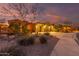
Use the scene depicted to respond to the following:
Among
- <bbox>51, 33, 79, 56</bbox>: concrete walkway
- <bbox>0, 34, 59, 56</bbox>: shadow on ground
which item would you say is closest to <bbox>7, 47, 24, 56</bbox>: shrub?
<bbox>0, 34, 59, 56</bbox>: shadow on ground

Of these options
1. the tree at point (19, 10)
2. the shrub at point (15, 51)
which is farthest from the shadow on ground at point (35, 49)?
the tree at point (19, 10)

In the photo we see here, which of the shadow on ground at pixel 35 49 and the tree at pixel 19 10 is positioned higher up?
the tree at pixel 19 10

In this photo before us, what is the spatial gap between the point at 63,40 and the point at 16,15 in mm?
580

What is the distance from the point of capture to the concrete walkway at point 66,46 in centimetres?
158

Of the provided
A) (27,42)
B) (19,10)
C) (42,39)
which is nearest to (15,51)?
(27,42)

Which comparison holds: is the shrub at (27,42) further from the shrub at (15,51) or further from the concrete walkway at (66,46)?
the concrete walkway at (66,46)

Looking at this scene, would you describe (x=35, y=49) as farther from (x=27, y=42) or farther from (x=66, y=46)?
(x=66, y=46)

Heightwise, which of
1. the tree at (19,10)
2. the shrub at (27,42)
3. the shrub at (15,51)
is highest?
the tree at (19,10)

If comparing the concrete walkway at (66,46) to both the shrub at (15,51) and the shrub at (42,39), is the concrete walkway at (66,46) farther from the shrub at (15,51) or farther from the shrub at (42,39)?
the shrub at (15,51)

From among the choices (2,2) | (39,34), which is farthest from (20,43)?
(2,2)

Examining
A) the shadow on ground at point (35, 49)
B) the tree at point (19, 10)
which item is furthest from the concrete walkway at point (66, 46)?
the tree at point (19, 10)

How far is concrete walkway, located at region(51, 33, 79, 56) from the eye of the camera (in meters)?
1.58

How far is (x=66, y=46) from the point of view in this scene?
5.19 ft

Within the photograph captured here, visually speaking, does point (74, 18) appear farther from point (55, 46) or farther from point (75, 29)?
point (55, 46)
